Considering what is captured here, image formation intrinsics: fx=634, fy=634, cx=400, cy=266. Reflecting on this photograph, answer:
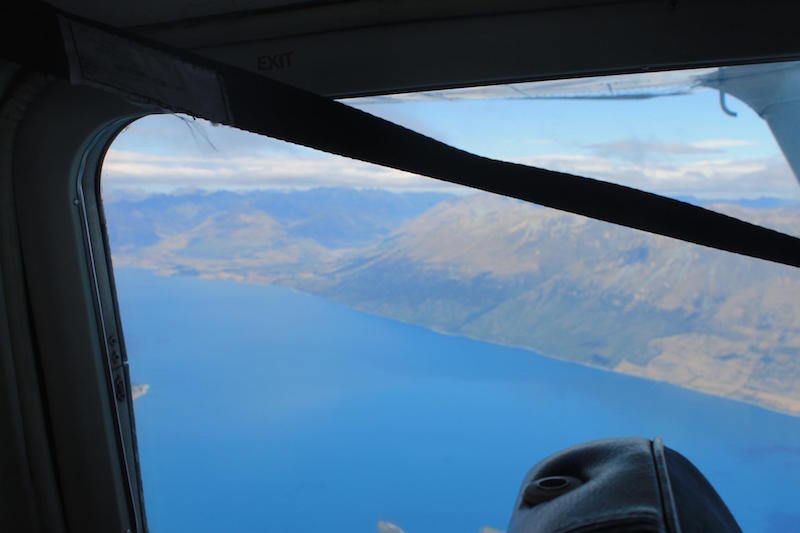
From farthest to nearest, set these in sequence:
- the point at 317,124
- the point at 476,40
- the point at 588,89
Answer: the point at 588,89 → the point at 476,40 → the point at 317,124

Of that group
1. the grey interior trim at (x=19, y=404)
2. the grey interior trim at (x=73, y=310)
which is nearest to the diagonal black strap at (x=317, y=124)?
the grey interior trim at (x=73, y=310)

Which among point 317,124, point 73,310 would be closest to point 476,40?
point 317,124

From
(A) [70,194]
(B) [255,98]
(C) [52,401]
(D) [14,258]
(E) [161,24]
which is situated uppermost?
(E) [161,24]

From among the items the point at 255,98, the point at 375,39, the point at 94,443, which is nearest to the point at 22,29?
the point at 255,98

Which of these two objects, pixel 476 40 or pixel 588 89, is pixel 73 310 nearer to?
pixel 476 40

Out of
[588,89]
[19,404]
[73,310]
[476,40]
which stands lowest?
[19,404]

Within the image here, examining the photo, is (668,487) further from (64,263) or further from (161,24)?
(64,263)

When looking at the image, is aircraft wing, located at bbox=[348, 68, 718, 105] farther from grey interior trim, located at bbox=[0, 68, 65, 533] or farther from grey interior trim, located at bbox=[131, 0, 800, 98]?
grey interior trim, located at bbox=[0, 68, 65, 533]

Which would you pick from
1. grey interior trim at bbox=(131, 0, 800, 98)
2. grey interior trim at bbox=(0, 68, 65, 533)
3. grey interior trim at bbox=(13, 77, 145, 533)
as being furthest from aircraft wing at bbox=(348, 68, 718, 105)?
grey interior trim at bbox=(0, 68, 65, 533)
